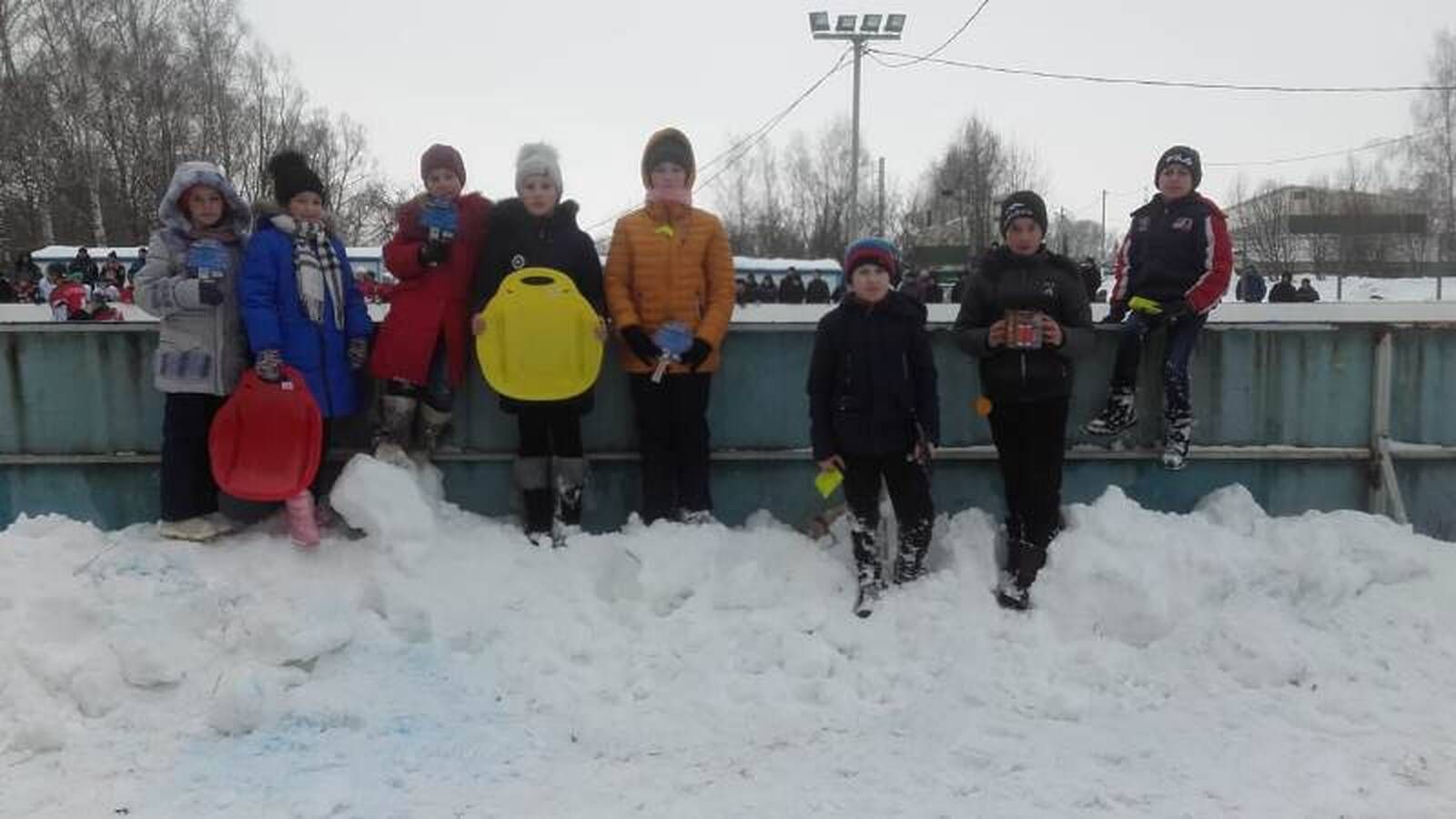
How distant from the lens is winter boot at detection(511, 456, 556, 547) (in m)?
4.43

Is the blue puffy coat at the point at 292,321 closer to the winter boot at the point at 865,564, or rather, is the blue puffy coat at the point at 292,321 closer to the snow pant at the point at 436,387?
the snow pant at the point at 436,387

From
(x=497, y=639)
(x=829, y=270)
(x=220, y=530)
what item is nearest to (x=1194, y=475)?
(x=497, y=639)

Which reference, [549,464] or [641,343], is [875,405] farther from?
[549,464]

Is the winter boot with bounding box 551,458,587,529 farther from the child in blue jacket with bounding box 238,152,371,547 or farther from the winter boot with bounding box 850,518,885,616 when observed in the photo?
the winter boot with bounding box 850,518,885,616

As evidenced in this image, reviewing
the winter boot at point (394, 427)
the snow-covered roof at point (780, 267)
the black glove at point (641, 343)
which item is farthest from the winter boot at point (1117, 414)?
the snow-covered roof at point (780, 267)

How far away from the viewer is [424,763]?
308 cm

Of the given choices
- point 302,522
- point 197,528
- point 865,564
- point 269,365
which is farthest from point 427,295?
point 865,564

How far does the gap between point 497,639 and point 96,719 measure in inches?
51.9

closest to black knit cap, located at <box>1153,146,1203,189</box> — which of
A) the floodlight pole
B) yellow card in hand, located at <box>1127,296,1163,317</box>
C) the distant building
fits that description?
yellow card in hand, located at <box>1127,296,1163,317</box>

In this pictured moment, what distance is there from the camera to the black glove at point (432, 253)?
4258mm

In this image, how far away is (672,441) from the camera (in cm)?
455

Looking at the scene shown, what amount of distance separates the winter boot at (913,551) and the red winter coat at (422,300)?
2.19 m

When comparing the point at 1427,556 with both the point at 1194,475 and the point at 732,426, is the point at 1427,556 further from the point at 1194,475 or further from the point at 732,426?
the point at 732,426

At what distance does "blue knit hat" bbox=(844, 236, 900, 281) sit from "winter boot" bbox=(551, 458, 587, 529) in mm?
1489
